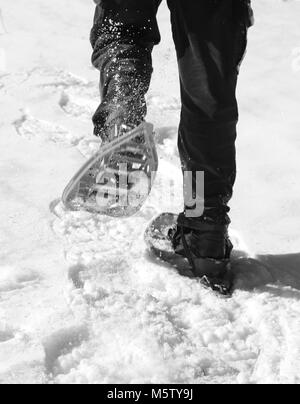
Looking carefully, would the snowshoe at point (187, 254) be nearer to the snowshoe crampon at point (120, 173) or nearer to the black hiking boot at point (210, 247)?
the black hiking boot at point (210, 247)

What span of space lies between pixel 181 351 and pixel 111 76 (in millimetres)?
967

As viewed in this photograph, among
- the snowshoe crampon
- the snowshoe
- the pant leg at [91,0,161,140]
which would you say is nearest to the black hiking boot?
the snowshoe

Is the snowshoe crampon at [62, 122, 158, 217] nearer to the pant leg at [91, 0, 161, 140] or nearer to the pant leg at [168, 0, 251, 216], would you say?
the pant leg at [91, 0, 161, 140]

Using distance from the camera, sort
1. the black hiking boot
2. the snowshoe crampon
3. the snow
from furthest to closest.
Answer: the black hiking boot < the snowshoe crampon < the snow

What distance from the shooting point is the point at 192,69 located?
6.57 ft

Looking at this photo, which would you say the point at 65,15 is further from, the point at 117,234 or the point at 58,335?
the point at 58,335

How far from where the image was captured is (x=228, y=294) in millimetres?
2207

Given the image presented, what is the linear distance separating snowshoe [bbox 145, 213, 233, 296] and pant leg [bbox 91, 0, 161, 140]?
50cm

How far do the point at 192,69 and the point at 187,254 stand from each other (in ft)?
2.36

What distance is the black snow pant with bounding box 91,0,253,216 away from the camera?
1.94m

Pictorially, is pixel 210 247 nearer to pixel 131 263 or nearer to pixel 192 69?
pixel 131 263
